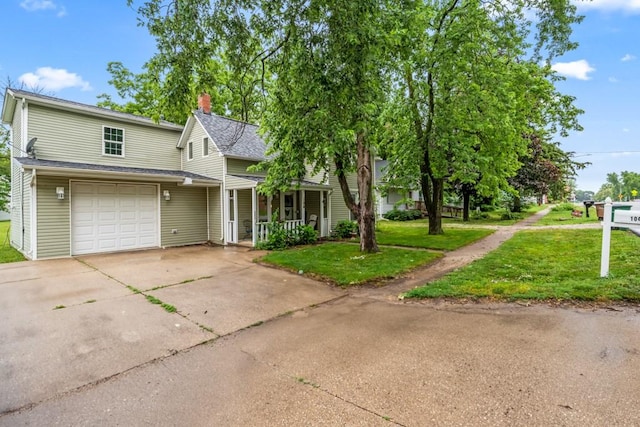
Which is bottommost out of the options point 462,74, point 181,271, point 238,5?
point 181,271

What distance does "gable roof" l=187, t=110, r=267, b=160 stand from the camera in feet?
44.2

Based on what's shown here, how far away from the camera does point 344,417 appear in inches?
95.2

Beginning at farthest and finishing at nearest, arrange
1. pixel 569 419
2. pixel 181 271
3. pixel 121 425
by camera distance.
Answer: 1. pixel 181 271
2. pixel 121 425
3. pixel 569 419

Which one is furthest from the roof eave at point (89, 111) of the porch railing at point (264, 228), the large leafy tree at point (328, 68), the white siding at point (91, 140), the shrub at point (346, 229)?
the shrub at point (346, 229)

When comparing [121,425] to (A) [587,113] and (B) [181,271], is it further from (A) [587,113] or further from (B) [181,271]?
(A) [587,113]

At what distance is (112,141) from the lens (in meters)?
12.8

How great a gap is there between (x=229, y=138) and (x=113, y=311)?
1046 cm

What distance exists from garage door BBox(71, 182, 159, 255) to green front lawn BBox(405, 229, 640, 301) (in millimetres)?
10960

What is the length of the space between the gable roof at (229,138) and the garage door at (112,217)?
321 cm

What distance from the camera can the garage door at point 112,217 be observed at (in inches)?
434

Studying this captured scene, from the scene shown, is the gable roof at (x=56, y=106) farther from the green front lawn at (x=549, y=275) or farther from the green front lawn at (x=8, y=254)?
the green front lawn at (x=549, y=275)

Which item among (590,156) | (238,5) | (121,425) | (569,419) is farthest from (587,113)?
(121,425)

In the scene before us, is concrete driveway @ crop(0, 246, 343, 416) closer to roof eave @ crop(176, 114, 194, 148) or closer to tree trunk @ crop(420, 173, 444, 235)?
roof eave @ crop(176, 114, 194, 148)

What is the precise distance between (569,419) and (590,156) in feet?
104
